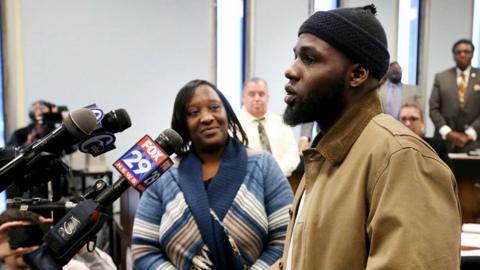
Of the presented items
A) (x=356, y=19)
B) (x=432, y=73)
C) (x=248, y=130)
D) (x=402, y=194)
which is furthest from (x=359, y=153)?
(x=432, y=73)

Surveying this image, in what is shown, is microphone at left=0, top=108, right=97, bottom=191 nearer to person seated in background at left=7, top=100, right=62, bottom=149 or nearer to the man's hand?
person seated in background at left=7, top=100, right=62, bottom=149

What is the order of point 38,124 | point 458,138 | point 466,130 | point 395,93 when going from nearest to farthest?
point 38,124 → point 458,138 → point 466,130 → point 395,93

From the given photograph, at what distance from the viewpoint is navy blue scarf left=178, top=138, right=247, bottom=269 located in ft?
5.16

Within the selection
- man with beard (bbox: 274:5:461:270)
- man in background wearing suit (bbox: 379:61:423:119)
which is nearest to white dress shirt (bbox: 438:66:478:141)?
man in background wearing suit (bbox: 379:61:423:119)

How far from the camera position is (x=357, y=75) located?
96 centimetres

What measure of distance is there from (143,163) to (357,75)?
51 cm

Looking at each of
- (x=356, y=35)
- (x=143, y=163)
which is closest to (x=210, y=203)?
(x=143, y=163)

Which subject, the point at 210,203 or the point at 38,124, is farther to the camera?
the point at 38,124

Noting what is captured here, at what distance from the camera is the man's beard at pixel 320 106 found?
964mm

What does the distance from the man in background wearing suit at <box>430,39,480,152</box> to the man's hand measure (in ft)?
0.62

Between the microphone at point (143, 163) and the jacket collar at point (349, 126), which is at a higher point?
the jacket collar at point (349, 126)

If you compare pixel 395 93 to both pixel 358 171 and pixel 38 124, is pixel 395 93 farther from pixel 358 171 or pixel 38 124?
pixel 358 171

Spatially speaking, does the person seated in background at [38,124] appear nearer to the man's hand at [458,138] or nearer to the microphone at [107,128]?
the microphone at [107,128]

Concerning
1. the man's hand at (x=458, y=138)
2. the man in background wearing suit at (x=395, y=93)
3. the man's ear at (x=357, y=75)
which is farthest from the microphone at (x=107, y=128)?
the man in background wearing suit at (x=395, y=93)
